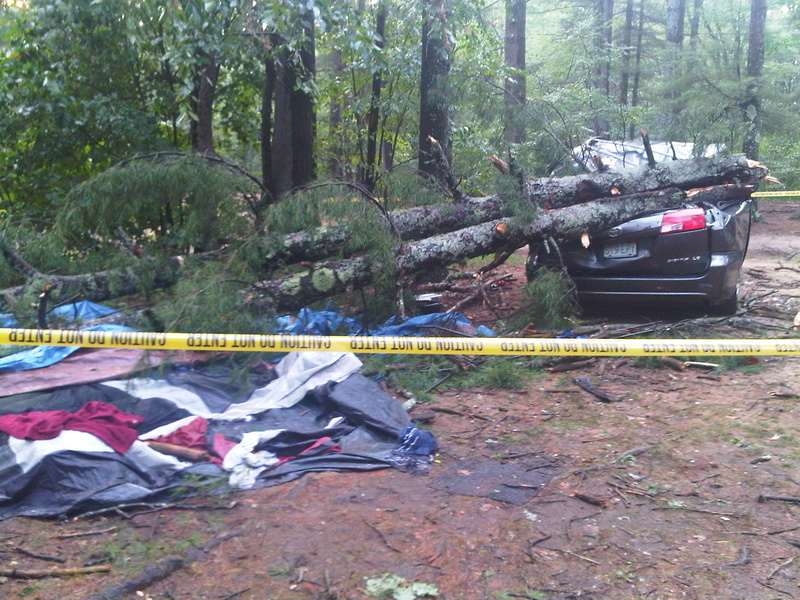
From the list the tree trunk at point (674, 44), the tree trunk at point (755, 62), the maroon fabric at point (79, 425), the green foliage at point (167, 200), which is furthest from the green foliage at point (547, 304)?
the tree trunk at point (674, 44)

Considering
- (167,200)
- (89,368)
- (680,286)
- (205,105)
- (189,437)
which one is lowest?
(189,437)

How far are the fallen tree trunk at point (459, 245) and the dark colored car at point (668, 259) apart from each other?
237 mm

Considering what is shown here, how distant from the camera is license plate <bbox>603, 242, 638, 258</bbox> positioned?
7172mm

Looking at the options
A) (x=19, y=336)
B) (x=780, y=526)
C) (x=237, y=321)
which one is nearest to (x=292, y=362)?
(x=237, y=321)

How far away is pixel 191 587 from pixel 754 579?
2.42 meters

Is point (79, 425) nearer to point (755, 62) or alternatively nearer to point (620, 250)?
point (620, 250)

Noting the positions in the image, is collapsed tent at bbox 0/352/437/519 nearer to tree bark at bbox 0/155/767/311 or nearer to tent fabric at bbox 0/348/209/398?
tent fabric at bbox 0/348/209/398

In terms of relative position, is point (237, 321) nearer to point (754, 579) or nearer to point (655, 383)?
point (655, 383)

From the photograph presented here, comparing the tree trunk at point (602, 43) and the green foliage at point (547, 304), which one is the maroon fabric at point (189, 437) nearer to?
the green foliage at point (547, 304)

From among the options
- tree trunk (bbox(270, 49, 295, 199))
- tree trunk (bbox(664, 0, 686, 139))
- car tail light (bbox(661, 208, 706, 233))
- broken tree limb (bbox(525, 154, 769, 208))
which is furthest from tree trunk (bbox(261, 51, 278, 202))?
tree trunk (bbox(664, 0, 686, 139))

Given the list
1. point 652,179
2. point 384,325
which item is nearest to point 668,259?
point 652,179

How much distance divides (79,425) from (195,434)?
65cm

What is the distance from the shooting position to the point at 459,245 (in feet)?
23.5

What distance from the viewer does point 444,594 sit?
304 centimetres
